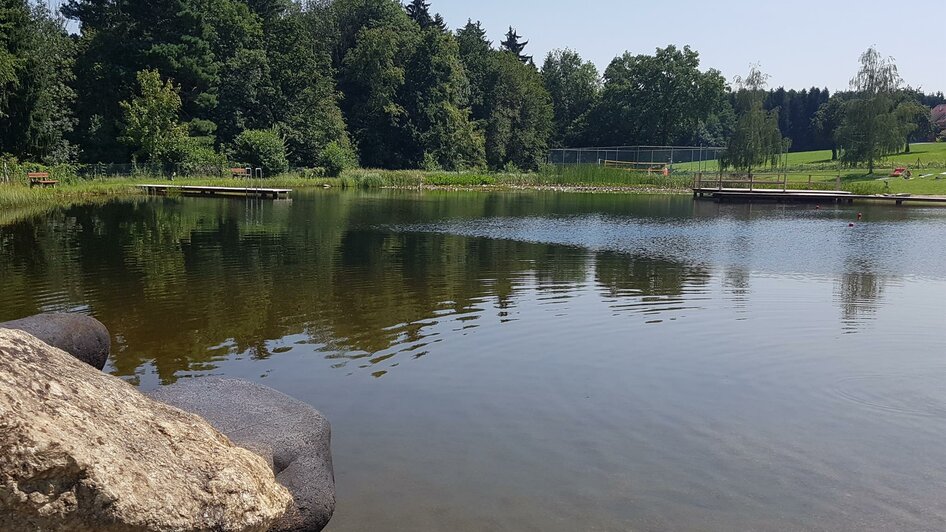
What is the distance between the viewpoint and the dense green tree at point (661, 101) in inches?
3413

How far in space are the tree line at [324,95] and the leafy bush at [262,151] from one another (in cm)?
13

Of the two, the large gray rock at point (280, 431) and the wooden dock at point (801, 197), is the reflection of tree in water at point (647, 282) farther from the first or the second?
the wooden dock at point (801, 197)

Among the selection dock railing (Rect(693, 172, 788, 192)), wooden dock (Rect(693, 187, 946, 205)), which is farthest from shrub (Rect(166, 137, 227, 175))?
dock railing (Rect(693, 172, 788, 192))

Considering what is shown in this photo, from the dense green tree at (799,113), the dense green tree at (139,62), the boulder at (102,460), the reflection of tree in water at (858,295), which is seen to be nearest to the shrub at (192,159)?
the dense green tree at (139,62)

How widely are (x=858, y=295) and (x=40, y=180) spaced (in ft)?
137

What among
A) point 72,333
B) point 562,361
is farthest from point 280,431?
point 562,361

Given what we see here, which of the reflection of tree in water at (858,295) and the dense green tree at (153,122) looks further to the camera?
the dense green tree at (153,122)

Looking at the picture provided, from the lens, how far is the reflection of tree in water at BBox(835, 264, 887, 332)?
1380 cm

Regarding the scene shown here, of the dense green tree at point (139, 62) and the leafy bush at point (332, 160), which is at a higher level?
the dense green tree at point (139, 62)

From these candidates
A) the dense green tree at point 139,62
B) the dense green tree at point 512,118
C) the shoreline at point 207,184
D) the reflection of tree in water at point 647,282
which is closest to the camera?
the reflection of tree in water at point 647,282

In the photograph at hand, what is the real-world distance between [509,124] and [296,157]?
28.3m

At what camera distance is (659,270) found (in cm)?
1958

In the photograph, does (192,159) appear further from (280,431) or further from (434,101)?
(280,431)

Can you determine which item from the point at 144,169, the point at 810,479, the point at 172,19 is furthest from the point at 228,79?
the point at 810,479
